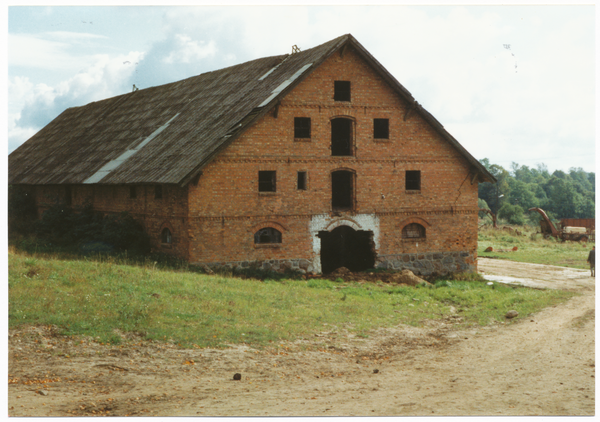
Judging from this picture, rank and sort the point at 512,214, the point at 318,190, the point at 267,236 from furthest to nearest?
the point at 512,214
the point at 318,190
the point at 267,236

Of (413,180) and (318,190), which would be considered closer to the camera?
(318,190)

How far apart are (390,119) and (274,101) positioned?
5.14 m

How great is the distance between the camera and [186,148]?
21.6 m

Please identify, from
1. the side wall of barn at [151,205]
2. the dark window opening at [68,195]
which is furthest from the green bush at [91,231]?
the dark window opening at [68,195]

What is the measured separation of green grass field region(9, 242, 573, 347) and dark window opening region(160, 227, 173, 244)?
7.39ft

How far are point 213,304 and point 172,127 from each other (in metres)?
12.7

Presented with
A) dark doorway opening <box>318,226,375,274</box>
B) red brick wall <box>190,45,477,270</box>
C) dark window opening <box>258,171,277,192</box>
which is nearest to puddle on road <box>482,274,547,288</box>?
red brick wall <box>190,45,477,270</box>

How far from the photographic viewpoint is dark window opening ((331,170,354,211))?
23.4 metres

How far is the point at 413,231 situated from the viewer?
23812mm

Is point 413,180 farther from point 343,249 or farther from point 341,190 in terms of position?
point 343,249

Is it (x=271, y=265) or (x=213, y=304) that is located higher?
(x=271, y=265)

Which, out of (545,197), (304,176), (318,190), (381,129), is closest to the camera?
(304,176)

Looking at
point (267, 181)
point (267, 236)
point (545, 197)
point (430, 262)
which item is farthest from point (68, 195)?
point (545, 197)

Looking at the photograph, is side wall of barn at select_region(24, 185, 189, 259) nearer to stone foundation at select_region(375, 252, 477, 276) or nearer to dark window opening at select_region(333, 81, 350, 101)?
dark window opening at select_region(333, 81, 350, 101)
